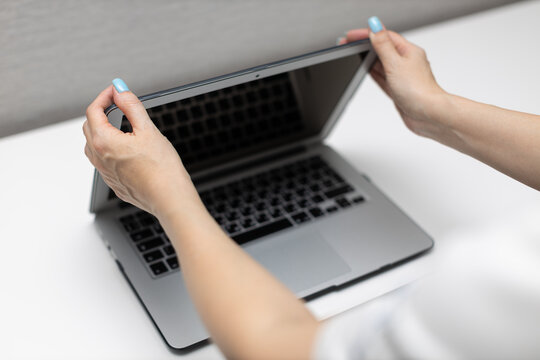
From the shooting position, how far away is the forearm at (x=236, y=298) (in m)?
0.44

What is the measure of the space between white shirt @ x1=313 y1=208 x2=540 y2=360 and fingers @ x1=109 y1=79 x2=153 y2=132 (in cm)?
32

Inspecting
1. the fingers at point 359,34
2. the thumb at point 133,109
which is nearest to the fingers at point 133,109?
the thumb at point 133,109

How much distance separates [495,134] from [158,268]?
1.32 feet

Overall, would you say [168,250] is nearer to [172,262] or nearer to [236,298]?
[172,262]

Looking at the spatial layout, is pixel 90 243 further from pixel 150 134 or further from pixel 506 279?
pixel 506 279

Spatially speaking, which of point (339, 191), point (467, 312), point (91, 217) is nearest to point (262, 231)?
point (339, 191)

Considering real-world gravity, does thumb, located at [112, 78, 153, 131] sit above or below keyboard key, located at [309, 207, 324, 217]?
above

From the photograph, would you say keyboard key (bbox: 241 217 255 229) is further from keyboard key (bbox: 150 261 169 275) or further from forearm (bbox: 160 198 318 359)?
forearm (bbox: 160 198 318 359)

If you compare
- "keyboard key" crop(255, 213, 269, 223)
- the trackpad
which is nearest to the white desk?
the trackpad

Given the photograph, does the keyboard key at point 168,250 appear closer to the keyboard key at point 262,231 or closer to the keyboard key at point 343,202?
the keyboard key at point 262,231

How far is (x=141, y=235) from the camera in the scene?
0.75 meters

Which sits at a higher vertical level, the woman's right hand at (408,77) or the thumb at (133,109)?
the thumb at (133,109)

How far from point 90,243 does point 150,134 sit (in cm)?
23

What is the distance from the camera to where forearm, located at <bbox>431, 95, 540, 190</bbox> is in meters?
0.69
